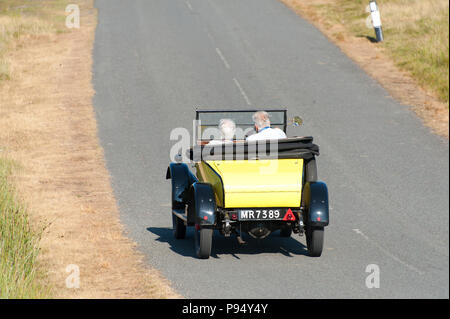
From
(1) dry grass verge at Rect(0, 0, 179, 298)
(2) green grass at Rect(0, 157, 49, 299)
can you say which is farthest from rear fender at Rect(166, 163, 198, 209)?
(2) green grass at Rect(0, 157, 49, 299)

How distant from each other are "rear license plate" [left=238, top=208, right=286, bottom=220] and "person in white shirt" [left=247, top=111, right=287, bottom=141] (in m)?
1.08

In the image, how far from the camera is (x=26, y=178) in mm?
15508

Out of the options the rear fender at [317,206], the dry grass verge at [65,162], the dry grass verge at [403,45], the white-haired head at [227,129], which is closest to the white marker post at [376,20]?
the dry grass verge at [403,45]

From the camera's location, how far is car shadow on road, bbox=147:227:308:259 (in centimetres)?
1020

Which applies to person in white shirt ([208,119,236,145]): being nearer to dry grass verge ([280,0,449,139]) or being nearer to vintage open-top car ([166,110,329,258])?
vintage open-top car ([166,110,329,258])

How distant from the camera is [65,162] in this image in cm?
1694

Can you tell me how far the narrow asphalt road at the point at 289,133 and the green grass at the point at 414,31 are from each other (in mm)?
1607

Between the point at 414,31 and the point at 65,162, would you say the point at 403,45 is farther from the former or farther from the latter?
the point at 65,162

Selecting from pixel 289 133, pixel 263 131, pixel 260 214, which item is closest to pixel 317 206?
pixel 260 214

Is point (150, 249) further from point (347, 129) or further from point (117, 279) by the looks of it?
point (347, 129)

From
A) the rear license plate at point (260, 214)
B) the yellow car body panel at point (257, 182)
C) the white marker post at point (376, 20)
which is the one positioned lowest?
the white marker post at point (376, 20)

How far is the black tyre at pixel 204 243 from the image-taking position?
31.1ft

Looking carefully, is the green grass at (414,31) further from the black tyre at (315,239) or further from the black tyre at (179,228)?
the black tyre at (315,239)

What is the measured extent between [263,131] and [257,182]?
0.94 meters
